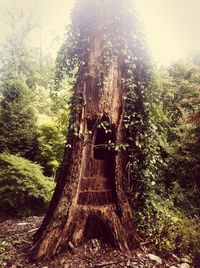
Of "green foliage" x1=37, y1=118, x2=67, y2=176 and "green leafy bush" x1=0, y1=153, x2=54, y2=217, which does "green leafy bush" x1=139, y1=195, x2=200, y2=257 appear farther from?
"green foliage" x1=37, y1=118, x2=67, y2=176

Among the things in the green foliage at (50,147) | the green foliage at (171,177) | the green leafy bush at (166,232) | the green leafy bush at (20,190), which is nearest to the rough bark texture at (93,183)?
the green leafy bush at (166,232)

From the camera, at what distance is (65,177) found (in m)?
4.47

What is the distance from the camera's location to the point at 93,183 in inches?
181

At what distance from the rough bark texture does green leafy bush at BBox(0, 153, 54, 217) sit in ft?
8.22

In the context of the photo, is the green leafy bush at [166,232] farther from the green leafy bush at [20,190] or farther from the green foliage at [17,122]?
the green foliage at [17,122]

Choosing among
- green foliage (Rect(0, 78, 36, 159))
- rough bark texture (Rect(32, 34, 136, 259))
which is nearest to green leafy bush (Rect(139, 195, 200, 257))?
rough bark texture (Rect(32, 34, 136, 259))

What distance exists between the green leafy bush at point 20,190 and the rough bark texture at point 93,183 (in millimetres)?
2506

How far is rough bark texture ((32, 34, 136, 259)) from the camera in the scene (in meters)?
4.24

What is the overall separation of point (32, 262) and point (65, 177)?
49.9 inches

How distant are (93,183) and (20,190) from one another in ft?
9.63

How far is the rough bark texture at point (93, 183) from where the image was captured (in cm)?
424

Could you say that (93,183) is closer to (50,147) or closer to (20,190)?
(20,190)

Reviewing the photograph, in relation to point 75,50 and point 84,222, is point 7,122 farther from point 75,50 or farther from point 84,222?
point 84,222

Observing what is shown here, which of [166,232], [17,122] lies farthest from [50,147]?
[166,232]
